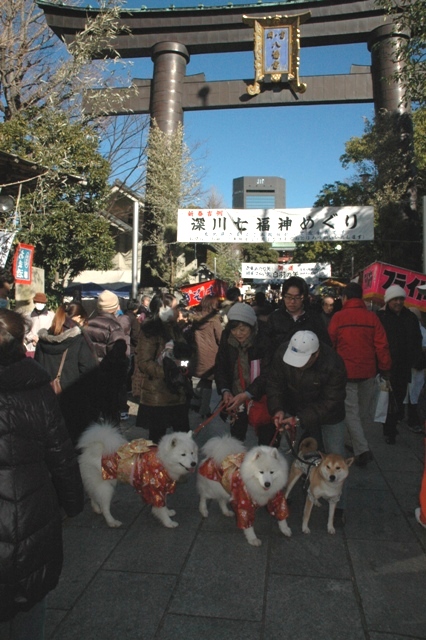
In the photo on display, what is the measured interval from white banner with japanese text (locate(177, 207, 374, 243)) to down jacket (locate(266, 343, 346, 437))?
31.3 feet

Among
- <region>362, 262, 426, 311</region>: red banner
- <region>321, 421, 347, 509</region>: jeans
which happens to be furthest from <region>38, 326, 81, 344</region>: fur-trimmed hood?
<region>362, 262, 426, 311</region>: red banner

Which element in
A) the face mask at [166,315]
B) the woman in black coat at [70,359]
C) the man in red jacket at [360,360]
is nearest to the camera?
the face mask at [166,315]

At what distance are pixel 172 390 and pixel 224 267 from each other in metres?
40.4

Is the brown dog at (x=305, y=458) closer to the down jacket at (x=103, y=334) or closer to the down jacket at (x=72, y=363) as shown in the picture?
the down jacket at (x=72, y=363)

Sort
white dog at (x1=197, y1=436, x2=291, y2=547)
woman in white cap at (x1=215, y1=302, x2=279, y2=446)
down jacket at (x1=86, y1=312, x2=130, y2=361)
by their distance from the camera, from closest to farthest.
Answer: white dog at (x1=197, y1=436, x2=291, y2=547) < woman in white cap at (x1=215, y1=302, x2=279, y2=446) < down jacket at (x1=86, y1=312, x2=130, y2=361)

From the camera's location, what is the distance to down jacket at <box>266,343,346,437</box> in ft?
12.3

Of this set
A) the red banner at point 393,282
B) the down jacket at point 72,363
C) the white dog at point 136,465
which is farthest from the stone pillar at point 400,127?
the white dog at point 136,465

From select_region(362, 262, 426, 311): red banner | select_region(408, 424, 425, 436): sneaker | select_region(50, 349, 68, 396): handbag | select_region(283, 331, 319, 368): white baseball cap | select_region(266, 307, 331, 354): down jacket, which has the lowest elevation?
select_region(408, 424, 425, 436): sneaker

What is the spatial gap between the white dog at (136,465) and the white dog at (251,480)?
0.24 meters

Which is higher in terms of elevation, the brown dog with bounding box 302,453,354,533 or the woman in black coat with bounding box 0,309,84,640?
the woman in black coat with bounding box 0,309,84,640

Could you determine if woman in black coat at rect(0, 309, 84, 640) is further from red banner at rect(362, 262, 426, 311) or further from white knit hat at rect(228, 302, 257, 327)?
red banner at rect(362, 262, 426, 311)

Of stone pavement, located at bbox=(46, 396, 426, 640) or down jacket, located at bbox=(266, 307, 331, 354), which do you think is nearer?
stone pavement, located at bbox=(46, 396, 426, 640)

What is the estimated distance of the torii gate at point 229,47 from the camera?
67.4 feet

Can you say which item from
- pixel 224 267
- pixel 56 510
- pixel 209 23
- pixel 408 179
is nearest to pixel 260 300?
pixel 56 510
